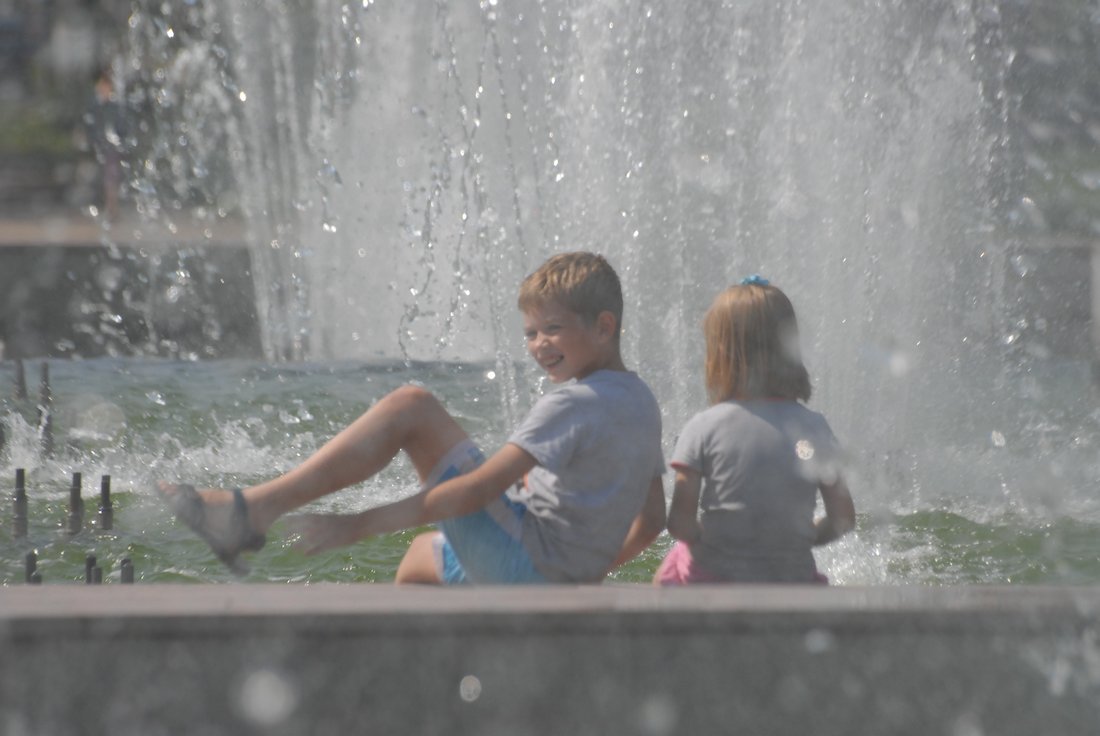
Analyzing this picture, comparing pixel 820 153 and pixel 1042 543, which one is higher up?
pixel 820 153

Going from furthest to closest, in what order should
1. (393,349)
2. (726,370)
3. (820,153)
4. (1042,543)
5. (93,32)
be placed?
(93,32), (393,349), (820,153), (1042,543), (726,370)

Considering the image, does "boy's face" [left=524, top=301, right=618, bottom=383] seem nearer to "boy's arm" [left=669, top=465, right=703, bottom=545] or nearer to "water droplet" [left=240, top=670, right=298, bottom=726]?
"boy's arm" [left=669, top=465, right=703, bottom=545]

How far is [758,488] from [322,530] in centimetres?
103

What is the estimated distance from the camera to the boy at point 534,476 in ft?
11.1

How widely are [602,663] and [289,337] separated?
10.3 meters

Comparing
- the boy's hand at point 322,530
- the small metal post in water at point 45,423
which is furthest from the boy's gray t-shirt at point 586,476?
the small metal post in water at point 45,423

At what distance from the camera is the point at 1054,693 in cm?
277

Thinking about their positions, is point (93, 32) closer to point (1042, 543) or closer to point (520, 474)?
point (1042, 543)

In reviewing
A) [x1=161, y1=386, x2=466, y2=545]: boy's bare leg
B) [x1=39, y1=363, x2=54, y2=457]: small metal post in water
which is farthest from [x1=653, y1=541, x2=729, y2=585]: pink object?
[x1=39, y1=363, x2=54, y2=457]: small metal post in water

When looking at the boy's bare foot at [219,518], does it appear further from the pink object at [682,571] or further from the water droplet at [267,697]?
the pink object at [682,571]

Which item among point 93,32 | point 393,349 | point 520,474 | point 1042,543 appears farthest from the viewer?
point 93,32

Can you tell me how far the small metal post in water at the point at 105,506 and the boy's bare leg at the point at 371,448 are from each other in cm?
254

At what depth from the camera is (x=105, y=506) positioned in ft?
19.5

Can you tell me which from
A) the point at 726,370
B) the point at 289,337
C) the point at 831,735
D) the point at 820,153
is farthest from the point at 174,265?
the point at 831,735
